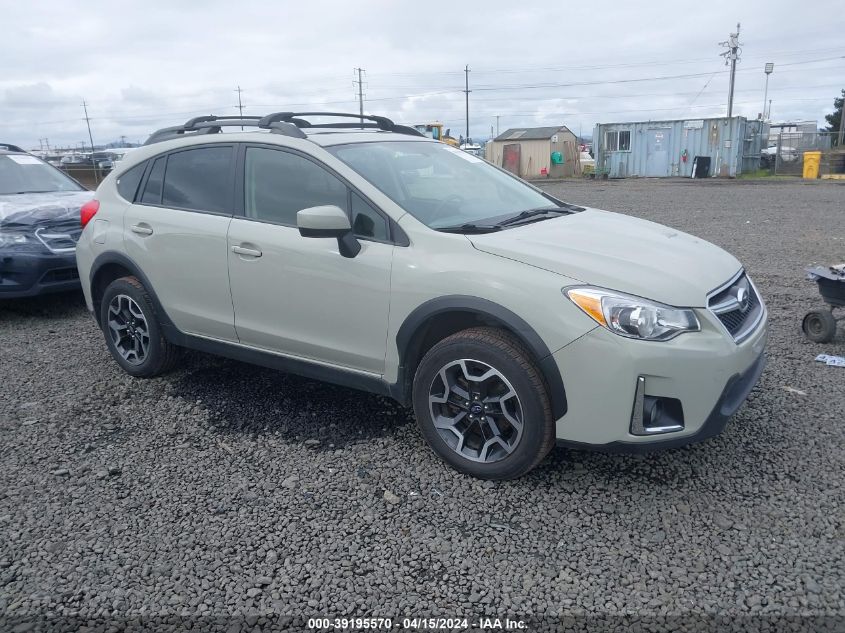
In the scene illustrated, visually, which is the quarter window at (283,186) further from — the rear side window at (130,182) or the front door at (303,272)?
the rear side window at (130,182)

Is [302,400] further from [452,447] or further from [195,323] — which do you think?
[452,447]

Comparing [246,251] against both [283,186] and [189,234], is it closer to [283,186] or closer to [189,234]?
[283,186]

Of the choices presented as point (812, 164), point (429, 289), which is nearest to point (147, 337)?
point (429, 289)

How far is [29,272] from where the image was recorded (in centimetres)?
676

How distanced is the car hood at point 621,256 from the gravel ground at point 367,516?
1.01 meters

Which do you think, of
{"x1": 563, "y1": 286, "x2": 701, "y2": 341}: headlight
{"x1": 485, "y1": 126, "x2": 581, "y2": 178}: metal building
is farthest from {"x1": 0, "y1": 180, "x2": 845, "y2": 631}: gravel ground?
{"x1": 485, "y1": 126, "x2": 581, "y2": 178}: metal building

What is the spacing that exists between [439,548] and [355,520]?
1.47 feet

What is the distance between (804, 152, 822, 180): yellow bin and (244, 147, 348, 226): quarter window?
1228 inches

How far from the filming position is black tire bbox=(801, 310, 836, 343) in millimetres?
5500

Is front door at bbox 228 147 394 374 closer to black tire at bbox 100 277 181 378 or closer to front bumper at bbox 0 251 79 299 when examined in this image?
black tire at bbox 100 277 181 378

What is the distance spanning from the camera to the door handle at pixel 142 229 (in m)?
4.72

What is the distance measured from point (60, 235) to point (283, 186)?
4053 mm

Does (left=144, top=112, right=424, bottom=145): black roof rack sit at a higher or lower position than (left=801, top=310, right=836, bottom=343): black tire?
higher

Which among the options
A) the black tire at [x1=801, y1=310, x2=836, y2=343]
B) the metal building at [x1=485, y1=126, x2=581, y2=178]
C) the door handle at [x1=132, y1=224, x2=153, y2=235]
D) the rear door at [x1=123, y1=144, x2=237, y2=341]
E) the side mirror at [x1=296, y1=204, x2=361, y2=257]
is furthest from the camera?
the metal building at [x1=485, y1=126, x2=581, y2=178]
